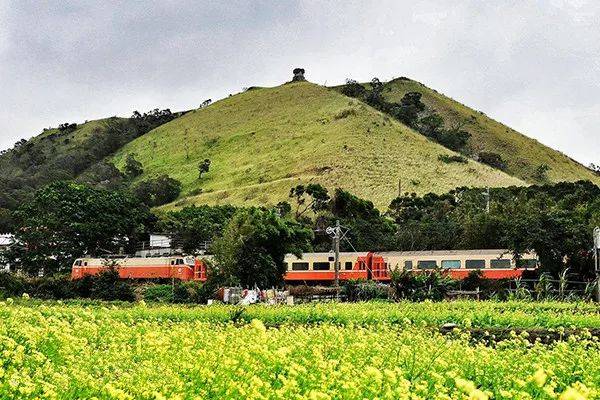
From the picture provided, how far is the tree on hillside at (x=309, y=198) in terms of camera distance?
5928cm

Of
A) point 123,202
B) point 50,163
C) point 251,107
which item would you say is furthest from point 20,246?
point 251,107

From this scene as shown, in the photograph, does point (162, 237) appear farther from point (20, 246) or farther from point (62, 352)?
point (62, 352)

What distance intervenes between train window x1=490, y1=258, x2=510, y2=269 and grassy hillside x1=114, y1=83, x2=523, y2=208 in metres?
32.8

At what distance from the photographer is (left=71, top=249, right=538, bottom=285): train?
3356cm

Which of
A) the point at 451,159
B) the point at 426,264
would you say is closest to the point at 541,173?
the point at 451,159

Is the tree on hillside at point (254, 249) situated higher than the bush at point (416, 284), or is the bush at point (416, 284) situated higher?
the tree on hillside at point (254, 249)

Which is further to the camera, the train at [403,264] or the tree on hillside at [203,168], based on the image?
the tree on hillside at [203,168]

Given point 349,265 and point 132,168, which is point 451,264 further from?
point 132,168

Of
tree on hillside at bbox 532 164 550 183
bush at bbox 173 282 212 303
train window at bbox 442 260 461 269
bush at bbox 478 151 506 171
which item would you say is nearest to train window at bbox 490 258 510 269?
train window at bbox 442 260 461 269

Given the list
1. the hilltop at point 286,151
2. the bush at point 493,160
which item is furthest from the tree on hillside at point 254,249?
the bush at point 493,160

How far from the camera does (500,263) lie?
110ft

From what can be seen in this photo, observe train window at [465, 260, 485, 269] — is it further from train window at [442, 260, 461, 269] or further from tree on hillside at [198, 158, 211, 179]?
tree on hillside at [198, 158, 211, 179]

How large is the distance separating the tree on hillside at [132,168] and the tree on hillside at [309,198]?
3175 centimetres

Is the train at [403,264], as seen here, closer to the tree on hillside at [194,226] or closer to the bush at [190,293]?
the bush at [190,293]
